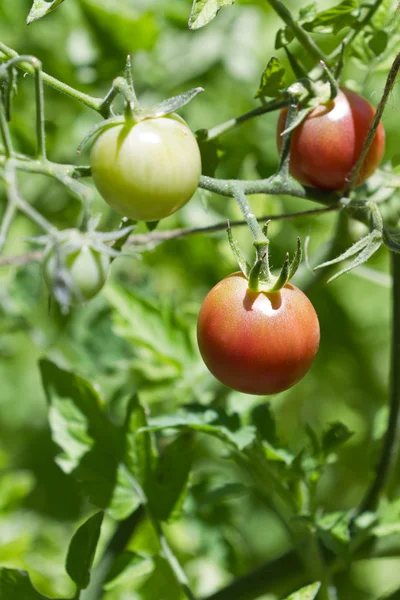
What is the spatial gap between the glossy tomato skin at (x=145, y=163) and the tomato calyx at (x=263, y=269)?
0.07 m

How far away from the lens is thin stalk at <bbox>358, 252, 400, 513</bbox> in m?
1.05

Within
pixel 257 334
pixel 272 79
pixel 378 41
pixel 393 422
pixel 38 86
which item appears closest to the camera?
pixel 38 86

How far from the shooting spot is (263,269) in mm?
775

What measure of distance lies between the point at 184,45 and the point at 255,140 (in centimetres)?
38

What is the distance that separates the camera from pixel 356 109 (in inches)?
35.1

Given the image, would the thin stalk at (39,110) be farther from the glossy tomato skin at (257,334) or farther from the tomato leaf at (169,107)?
the glossy tomato skin at (257,334)

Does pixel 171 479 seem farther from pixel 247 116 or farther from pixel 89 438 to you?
pixel 247 116

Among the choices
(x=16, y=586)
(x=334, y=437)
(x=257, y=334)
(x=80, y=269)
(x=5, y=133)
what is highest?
(x=5, y=133)

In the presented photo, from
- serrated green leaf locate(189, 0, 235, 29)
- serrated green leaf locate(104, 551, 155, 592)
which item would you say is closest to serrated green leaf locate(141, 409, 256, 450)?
serrated green leaf locate(104, 551, 155, 592)

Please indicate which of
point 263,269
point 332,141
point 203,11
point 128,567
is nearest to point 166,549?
point 128,567

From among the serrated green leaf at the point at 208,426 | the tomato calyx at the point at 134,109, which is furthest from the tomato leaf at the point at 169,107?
the serrated green leaf at the point at 208,426

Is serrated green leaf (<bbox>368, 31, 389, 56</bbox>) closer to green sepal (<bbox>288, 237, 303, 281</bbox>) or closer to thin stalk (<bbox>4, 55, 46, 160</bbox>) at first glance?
green sepal (<bbox>288, 237, 303, 281</bbox>)

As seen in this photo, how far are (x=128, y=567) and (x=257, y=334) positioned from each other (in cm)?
46

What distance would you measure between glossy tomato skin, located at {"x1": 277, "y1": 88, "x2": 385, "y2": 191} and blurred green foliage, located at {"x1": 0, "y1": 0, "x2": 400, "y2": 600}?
10 cm
